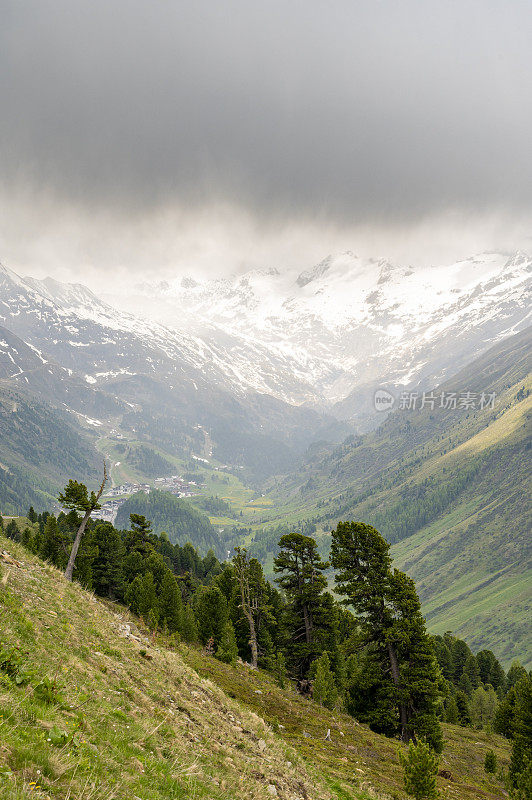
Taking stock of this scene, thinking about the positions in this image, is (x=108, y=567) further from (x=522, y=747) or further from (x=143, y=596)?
(x=522, y=747)

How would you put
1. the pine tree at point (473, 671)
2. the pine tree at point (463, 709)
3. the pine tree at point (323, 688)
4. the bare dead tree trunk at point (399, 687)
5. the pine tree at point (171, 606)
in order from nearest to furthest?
1. the bare dead tree trunk at point (399, 687)
2. the pine tree at point (323, 688)
3. the pine tree at point (171, 606)
4. the pine tree at point (463, 709)
5. the pine tree at point (473, 671)

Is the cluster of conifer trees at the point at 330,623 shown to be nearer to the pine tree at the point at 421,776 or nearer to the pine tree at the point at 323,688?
the pine tree at the point at 323,688

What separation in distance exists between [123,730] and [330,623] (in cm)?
4120

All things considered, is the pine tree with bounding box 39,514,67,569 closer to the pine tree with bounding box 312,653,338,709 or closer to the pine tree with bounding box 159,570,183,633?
the pine tree with bounding box 159,570,183,633

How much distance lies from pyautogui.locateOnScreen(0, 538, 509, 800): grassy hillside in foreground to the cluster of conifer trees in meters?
6.95

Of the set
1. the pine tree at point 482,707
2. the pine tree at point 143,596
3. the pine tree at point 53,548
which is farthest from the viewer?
the pine tree at point 482,707

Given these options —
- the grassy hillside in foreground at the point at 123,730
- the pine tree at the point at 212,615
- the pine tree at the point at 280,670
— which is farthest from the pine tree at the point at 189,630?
the grassy hillside in foreground at the point at 123,730

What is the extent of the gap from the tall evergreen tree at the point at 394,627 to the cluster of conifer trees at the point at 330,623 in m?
0.09

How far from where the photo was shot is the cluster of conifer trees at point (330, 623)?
37000mm

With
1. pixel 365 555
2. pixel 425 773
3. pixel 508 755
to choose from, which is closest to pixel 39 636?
pixel 425 773

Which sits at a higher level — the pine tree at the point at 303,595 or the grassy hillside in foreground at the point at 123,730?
the pine tree at the point at 303,595

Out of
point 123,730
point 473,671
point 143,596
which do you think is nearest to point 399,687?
point 123,730

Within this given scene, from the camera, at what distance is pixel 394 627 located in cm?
3709

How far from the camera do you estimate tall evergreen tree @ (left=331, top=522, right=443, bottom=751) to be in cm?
3616
